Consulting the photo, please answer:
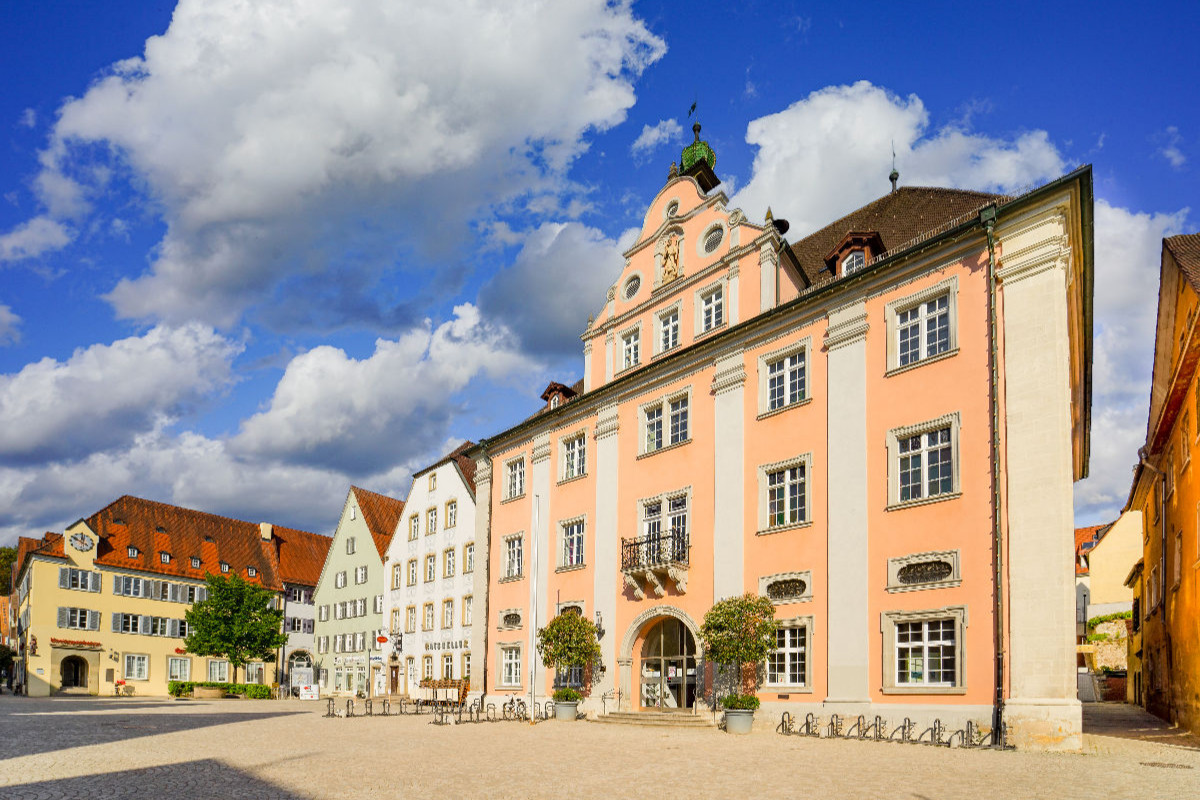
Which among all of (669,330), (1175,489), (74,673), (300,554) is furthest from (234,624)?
(1175,489)

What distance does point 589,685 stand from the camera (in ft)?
105

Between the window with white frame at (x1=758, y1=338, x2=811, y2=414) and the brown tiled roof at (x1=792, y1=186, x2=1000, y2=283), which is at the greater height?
the brown tiled roof at (x1=792, y1=186, x2=1000, y2=283)

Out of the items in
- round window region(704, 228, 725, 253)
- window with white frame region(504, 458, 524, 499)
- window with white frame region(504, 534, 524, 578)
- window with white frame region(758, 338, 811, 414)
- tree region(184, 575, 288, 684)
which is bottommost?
tree region(184, 575, 288, 684)

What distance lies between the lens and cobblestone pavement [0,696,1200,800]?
13430 mm

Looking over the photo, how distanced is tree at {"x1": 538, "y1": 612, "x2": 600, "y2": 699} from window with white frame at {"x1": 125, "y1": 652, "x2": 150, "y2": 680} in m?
44.4

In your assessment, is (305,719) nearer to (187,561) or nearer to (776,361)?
(776,361)

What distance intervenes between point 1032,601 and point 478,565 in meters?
24.1

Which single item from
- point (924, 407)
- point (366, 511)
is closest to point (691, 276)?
point (924, 407)

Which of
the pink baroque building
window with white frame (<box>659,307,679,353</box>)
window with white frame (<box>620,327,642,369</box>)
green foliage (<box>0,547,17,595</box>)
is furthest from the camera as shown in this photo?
green foliage (<box>0,547,17,595</box>)

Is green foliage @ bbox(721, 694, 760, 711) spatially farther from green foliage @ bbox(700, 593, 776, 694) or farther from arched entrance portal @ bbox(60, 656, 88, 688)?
arched entrance portal @ bbox(60, 656, 88, 688)

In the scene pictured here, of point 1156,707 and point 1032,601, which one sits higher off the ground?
point 1032,601

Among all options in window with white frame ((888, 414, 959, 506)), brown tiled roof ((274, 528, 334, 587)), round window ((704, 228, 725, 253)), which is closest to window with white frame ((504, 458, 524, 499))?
round window ((704, 228, 725, 253))

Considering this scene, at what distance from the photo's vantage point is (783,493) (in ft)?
88.5

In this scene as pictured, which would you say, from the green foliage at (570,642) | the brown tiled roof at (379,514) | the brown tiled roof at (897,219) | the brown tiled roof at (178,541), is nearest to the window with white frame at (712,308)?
the brown tiled roof at (897,219)
